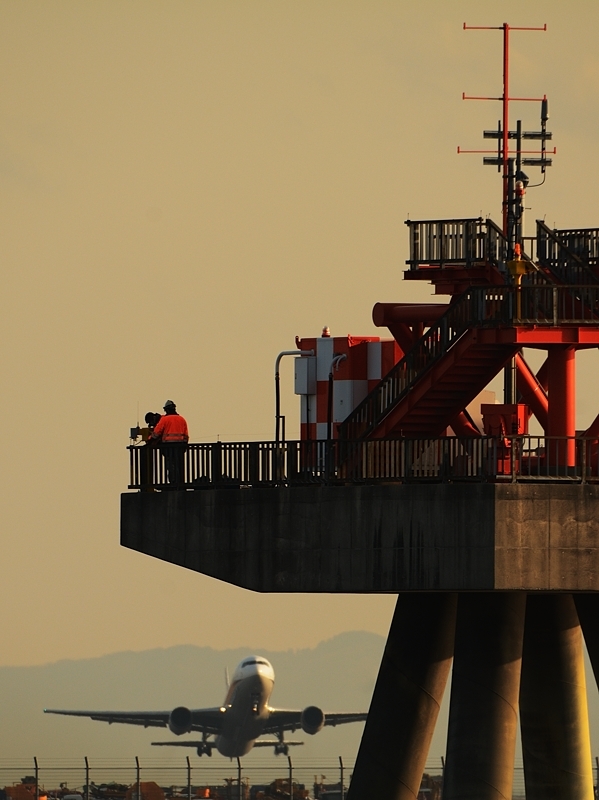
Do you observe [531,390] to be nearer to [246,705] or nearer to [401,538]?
[401,538]

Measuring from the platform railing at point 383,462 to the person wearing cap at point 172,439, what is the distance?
0.04 meters

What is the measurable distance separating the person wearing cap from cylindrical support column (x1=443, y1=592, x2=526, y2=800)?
6.62m

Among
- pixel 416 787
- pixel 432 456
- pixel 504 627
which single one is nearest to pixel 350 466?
pixel 432 456

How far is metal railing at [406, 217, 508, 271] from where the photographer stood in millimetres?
48438

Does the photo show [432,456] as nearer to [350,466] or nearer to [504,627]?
[350,466]

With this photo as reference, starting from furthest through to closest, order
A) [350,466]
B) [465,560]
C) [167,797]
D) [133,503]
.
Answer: [167,797]
[133,503]
[350,466]
[465,560]

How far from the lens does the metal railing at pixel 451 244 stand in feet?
159

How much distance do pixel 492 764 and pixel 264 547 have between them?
686 centimetres

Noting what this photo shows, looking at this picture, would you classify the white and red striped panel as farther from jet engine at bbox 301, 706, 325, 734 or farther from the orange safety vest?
jet engine at bbox 301, 706, 325, 734

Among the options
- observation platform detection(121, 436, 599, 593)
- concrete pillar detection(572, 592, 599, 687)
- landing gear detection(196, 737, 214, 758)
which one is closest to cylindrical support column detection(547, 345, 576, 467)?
observation platform detection(121, 436, 599, 593)

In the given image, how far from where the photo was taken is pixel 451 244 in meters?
48.6

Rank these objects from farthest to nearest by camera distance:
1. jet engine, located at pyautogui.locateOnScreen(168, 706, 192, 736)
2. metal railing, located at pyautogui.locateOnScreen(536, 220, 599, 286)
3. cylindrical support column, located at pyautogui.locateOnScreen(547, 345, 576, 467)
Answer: jet engine, located at pyautogui.locateOnScreen(168, 706, 192, 736)
metal railing, located at pyautogui.locateOnScreen(536, 220, 599, 286)
cylindrical support column, located at pyautogui.locateOnScreen(547, 345, 576, 467)

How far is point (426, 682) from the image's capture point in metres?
51.1

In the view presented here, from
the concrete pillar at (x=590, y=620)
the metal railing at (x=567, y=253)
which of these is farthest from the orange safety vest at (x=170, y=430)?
the concrete pillar at (x=590, y=620)
